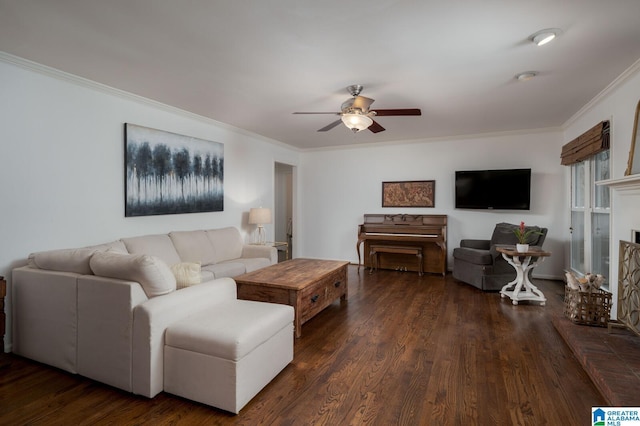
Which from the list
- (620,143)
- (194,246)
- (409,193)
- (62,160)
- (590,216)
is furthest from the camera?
(409,193)

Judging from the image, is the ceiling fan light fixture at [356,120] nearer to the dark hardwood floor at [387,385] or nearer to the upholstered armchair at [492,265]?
the dark hardwood floor at [387,385]

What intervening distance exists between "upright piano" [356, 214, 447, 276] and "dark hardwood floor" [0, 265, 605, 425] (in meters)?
2.21

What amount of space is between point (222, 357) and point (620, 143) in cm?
408

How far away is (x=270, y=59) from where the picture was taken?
2.70 meters

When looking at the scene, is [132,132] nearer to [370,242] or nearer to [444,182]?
[370,242]

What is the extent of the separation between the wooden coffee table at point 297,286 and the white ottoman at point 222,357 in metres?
0.67

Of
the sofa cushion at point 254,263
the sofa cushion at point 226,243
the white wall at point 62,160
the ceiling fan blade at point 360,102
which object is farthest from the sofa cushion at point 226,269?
the ceiling fan blade at point 360,102

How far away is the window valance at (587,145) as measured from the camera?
3480 mm

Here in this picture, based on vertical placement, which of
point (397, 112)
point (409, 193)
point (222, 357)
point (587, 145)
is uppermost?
point (397, 112)

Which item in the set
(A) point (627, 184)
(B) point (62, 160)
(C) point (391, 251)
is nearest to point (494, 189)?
(C) point (391, 251)

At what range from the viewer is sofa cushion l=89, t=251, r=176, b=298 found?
81.5 inches

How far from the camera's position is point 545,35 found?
7.45ft

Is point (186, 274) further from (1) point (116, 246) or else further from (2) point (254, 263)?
A: (2) point (254, 263)

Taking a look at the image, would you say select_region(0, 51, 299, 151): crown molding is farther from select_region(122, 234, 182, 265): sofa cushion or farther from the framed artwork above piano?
the framed artwork above piano
